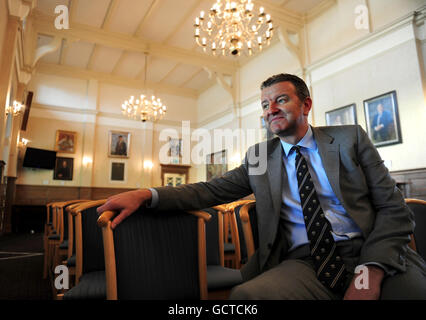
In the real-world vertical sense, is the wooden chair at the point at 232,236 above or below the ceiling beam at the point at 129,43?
below

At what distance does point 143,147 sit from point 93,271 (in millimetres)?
11345

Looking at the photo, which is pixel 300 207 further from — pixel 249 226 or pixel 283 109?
pixel 283 109

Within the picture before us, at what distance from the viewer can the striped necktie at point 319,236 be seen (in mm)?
1189

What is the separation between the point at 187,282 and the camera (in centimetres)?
143

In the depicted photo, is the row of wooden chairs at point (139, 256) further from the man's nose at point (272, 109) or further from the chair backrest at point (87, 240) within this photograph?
the man's nose at point (272, 109)

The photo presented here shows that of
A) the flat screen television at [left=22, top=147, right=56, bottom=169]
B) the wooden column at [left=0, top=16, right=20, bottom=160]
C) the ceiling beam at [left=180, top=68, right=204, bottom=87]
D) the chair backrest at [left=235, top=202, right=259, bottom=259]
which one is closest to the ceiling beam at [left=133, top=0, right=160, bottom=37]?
the ceiling beam at [left=180, top=68, right=204, bottom=87]

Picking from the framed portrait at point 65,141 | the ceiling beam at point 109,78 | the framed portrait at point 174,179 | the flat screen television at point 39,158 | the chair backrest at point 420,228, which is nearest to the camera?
the chair backrest at point 420,228

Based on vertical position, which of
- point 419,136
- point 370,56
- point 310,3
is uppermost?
point 310,3

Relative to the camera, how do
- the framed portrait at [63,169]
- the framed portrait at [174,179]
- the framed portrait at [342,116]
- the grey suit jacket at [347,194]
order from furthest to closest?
1. the framed portrait at [174,179]
2. the framed portrait at [63,169]
3. the framed portrait at [342,116]
4. the grey suit jacket at [347,194]

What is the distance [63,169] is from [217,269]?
11115 millimetres

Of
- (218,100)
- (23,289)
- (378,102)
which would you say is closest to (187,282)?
(23,289)

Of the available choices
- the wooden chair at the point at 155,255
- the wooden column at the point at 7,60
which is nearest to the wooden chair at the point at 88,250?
the wooden chair at the point at 155,255
